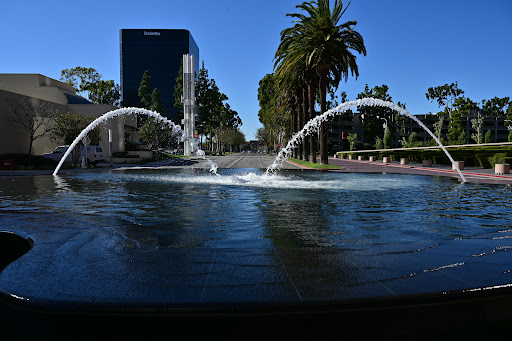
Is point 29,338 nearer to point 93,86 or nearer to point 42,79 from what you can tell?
point 42,79

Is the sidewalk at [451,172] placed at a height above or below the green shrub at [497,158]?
below

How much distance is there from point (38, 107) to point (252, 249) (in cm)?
4522

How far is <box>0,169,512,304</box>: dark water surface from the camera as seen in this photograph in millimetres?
4867

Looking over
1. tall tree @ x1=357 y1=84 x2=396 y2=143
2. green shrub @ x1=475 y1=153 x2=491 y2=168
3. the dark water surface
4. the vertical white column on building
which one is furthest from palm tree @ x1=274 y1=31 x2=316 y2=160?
tall tree @ x1=357 y1=84 x2=396 y2=143

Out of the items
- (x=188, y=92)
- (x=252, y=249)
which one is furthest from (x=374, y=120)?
(x=252, y=249)

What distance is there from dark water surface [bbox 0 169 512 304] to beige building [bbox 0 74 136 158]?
32453mm

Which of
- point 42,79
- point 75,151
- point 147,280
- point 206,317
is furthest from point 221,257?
point 42,79

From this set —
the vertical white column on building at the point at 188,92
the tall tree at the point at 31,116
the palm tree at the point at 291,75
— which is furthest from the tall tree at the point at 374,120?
the tall tree at the point at 31,116

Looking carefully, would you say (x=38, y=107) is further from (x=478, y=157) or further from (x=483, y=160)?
(x=483, y=160)

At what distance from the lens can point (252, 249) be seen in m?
7.00

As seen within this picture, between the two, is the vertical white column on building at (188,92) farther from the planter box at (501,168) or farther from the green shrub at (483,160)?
the planter box at (501,168)

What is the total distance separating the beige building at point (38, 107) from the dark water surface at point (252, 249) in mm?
32453

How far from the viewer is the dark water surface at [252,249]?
16.0ft

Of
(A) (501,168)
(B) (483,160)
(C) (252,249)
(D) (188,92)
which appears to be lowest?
(C) (252,249)
